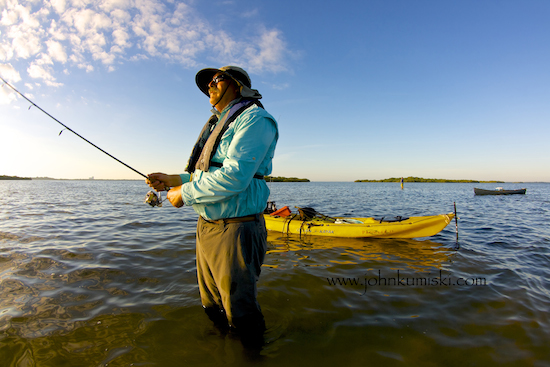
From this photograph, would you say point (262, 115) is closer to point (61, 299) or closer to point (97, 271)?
point (61, 299)

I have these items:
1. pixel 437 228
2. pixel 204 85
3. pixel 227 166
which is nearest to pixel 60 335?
pixel 227 166

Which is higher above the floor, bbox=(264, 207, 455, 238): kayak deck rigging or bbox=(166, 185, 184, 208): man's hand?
bbox=(166, 185, 184, 208): man's hand

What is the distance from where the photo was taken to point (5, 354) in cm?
306

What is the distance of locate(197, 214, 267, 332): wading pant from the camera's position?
2.46 meters

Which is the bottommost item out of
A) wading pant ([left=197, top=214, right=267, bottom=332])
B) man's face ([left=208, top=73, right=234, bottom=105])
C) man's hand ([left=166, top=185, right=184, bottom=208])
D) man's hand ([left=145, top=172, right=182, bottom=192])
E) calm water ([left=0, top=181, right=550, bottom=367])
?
calm water ([left=0, top=181, right=550, bottom=367])

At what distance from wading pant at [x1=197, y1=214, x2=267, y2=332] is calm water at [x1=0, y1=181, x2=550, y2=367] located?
83cm

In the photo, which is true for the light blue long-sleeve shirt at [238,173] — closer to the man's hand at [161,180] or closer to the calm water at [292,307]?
the man's hand at [161,180]

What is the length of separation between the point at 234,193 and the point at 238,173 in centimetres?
20

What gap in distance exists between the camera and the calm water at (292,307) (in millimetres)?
3215

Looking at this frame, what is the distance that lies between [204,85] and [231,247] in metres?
2.13

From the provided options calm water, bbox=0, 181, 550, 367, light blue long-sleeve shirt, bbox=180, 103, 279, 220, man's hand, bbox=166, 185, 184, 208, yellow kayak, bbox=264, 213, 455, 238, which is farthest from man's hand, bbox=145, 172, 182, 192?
yellow kayak, bbox=264, 213, 455, 238

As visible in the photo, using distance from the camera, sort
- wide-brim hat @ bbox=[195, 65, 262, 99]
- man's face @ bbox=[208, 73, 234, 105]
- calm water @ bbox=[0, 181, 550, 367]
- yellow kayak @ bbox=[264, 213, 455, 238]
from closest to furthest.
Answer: wide-brim hat @ bbox=[195, 65, 262, 99] → man's face @ bbox=[208, 73, 234, 105] → calm water @ bbox=[0, 181, 550, 367] → yellow kayak @ bbox=[264, 213, 455, 238]

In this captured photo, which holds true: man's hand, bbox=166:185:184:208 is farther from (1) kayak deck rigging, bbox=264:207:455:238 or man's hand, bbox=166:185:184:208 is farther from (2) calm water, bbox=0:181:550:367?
(1) kayak deck rigging, bbox=264:207:455:238

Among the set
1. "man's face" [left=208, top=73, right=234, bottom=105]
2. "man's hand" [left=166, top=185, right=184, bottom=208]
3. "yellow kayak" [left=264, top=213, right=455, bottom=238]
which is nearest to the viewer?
"man's hand" [left=166, top=185, right=184, bottom=208]
